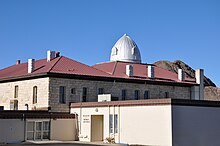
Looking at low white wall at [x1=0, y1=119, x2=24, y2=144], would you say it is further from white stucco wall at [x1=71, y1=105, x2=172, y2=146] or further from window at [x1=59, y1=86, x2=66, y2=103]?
white stucco wall at [x1=71, y1=105, x2=172, y2=146]

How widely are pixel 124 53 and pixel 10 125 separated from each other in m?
21.3

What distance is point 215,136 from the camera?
30438mm

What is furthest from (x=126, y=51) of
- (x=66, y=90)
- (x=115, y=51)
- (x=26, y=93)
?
(x=26, y=93)

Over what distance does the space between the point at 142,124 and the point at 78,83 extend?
994 cm

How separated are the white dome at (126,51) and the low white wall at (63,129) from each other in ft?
52.1

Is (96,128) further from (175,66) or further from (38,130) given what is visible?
(175,66)

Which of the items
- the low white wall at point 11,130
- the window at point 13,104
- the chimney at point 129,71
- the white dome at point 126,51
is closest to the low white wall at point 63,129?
the low white wall at point 11,130

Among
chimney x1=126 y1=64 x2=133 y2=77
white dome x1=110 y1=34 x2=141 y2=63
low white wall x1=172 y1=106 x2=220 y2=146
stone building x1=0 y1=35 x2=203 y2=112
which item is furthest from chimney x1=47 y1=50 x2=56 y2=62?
low white wall x1=172 y1=106 x2=220 y2=146

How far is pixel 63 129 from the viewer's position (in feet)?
116

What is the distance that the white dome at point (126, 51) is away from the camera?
164 ft

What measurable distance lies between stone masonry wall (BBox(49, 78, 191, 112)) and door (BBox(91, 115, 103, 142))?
3.38 meters

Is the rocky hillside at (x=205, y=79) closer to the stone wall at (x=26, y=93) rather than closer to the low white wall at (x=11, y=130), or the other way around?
the stone wall at (x=26, y=93)

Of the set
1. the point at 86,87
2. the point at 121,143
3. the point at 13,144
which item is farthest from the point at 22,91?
the point at 121,143

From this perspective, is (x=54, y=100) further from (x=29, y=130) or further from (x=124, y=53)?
(x=124, y=53)
